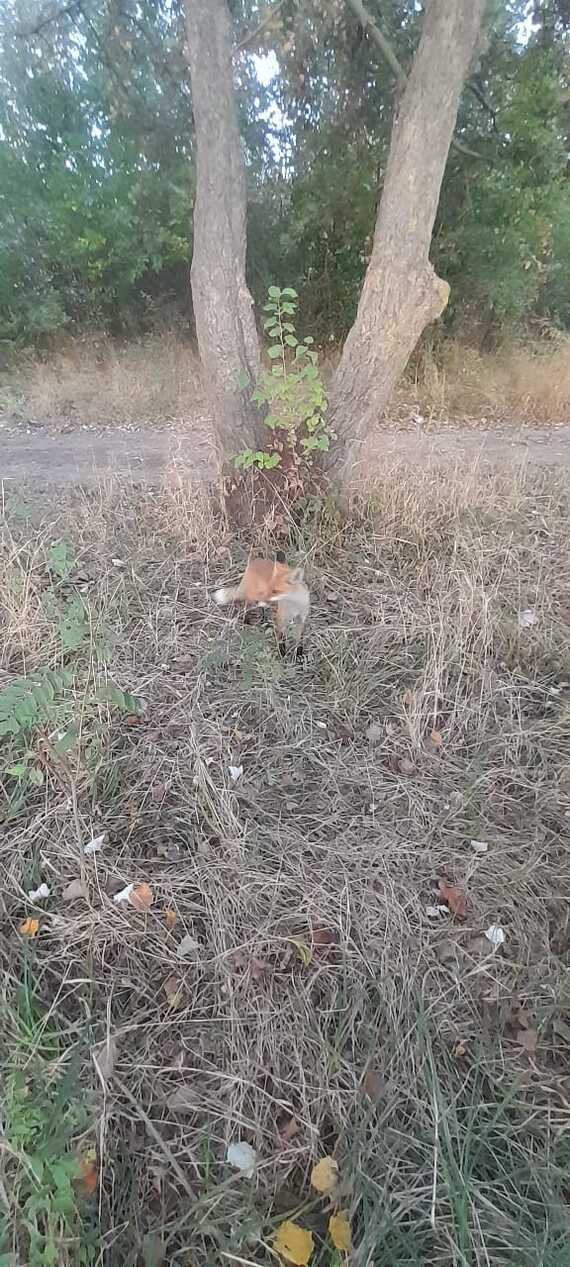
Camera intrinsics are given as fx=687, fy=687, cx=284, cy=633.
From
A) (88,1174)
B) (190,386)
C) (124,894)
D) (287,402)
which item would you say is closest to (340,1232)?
(88,1174)

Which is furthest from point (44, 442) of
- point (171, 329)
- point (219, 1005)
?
point (219, 1005)

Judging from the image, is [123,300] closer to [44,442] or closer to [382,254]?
[44,442]

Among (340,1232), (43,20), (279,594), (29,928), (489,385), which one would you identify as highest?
(43,20)

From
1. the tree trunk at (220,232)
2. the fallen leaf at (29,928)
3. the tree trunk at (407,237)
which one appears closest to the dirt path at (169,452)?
the tree trunk at (407,237)

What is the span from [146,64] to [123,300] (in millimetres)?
2183

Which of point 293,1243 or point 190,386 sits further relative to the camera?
point 190,386

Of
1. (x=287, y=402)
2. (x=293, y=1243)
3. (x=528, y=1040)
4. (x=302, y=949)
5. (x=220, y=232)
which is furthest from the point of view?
(x=220, y=232)

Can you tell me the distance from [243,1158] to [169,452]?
3.83 meters

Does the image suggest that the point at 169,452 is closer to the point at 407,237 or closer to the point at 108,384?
the point at 407,237

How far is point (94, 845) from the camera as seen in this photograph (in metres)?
1.87

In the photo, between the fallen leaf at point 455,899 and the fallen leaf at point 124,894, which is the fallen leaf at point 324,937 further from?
the fallen leaf at point 124,894

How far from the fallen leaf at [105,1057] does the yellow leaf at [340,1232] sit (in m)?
0.51

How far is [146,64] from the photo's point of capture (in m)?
6.38

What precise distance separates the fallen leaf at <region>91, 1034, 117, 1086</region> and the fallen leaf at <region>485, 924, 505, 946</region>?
93 cm
